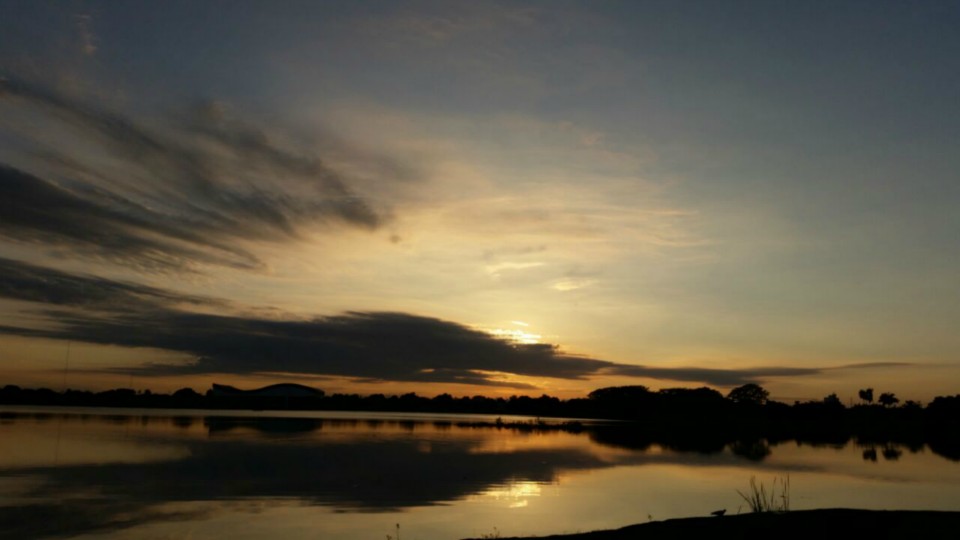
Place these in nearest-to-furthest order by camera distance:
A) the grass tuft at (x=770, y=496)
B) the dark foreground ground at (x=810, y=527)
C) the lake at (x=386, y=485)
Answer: the dark foreground ground at (x=810, y=527) → the lake at (x=386, y=485) → the grass tuft at (x=770, y=496)

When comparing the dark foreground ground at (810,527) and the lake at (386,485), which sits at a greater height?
the dark foreground ground at (810,527)

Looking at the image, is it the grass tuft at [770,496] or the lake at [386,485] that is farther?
the grass tuft at [770,496]

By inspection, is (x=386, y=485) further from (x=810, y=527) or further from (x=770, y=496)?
(x=810, y=527)

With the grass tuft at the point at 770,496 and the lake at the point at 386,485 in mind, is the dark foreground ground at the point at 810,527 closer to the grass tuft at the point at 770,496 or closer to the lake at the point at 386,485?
the grass tuft at the point at 770,496

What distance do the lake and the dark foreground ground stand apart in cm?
602

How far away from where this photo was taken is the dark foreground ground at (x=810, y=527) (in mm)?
17078

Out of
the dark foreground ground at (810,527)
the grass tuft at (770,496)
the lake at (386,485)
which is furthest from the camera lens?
the grass tuft at (770,496)

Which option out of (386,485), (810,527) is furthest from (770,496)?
(386,485)

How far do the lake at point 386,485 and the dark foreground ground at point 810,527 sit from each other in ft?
19.8

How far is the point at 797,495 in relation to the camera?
1339 inches

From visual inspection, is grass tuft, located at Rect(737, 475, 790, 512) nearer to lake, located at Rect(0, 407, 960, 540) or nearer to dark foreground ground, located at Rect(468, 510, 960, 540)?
lake, located at Rect(0, 407, 960, 540)

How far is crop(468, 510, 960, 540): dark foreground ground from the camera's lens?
1708cm

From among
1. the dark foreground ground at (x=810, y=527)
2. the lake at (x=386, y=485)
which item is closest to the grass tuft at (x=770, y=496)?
the lake at (x=386, y=485)

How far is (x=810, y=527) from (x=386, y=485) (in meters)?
20.7
